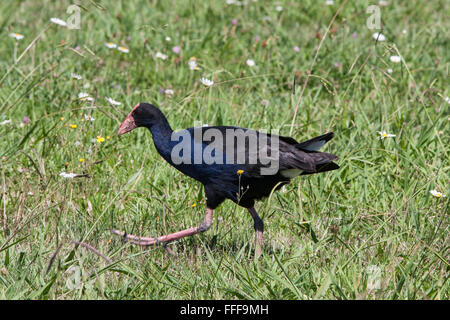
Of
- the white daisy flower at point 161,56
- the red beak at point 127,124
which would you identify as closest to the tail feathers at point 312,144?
the red beak at point 127,124

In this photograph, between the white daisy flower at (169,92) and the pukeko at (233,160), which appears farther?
the white daisy flower at (169,92)

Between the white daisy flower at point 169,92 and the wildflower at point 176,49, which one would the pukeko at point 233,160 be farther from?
the wildflower at point 176,49

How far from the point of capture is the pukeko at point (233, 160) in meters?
3.97

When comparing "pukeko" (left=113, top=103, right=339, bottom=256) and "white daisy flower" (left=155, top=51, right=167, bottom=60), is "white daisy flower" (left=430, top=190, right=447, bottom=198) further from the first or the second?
"white daisy flower" (left=155, top=51, right=167, bottom=60)

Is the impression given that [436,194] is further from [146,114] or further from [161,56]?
[161,56]

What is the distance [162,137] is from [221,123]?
1.27m

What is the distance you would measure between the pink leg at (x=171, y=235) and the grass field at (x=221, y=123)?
0.20ft

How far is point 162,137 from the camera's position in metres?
4.10

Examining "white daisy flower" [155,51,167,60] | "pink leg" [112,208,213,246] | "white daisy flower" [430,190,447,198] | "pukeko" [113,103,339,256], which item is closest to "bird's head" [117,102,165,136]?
"pukeko" [113,103,339,256]

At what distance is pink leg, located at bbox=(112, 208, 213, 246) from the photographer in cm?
381

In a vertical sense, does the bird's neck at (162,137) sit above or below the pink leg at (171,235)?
above

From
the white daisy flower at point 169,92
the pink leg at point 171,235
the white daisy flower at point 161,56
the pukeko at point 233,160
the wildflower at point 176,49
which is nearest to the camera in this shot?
the pink leg at point 171,235

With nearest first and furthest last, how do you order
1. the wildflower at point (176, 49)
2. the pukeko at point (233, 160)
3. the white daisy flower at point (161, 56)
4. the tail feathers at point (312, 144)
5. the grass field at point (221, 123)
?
the grass field at point (221, 123)
the pukeko at point (233, 160)
the tail feathers at point (312, 144)
the white daisy flower at point (161, 56)
the wildflower at point (176, 49)
